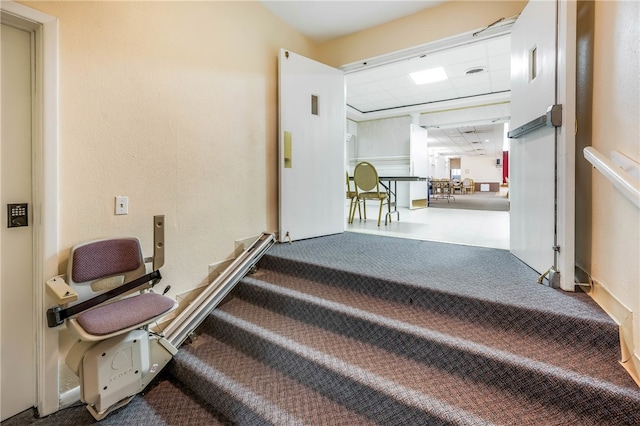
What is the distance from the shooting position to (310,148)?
3387 millimetres

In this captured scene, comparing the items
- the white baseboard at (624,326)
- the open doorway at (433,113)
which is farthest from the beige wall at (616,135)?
the open doorway at (433,113)

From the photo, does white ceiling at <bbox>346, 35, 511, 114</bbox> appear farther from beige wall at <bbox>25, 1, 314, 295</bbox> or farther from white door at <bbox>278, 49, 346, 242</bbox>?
beige wall at <bbox>25, 1, 314, 295</bbox>

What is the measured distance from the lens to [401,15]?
10.3 feet

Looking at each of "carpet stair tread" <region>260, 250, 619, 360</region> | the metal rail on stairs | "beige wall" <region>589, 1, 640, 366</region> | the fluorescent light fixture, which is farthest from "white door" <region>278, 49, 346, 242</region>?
"beige wall" <region>589, 1, 640, 366</region>

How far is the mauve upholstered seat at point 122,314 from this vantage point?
1.41 m

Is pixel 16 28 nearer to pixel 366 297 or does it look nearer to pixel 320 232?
pixel 366 297

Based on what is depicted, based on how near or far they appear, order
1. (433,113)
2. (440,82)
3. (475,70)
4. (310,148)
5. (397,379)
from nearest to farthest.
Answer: (397,379) < (310,148) < (475,70) < (440,82) < (433,113)

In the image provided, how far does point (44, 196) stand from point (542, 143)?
123 inches

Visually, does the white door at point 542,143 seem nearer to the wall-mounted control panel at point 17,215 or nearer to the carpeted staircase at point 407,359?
the carpeted staircase at point 407,359

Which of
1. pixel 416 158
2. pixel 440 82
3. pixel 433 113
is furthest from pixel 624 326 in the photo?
pixel 433 113

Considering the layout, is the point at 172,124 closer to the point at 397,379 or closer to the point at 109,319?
the point at 109,319

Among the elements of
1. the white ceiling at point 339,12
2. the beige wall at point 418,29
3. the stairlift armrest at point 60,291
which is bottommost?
the stairlift armrest at point 60,291

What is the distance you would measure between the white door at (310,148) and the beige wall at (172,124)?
0.46 ft

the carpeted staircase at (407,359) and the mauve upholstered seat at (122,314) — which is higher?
the mauve upholstered seat at (122,314)
